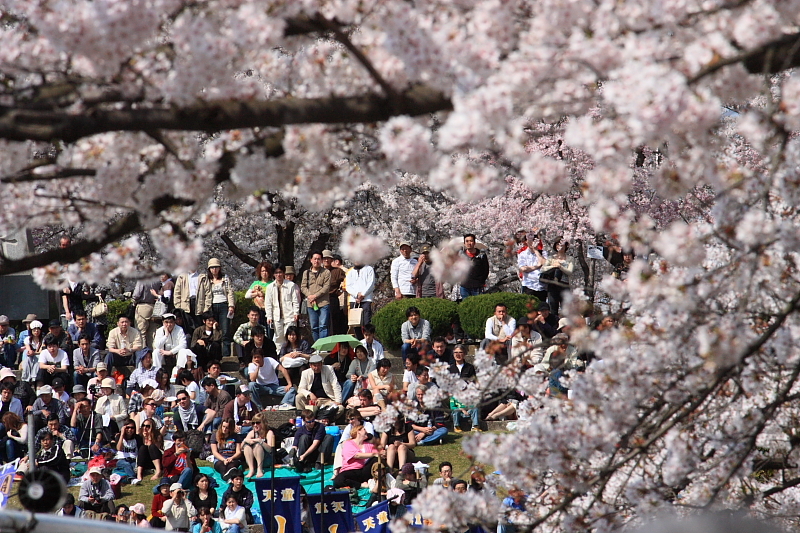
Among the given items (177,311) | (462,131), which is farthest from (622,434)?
(177,311)

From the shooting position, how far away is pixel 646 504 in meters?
4.32

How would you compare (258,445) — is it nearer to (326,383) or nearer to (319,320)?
(326,383)

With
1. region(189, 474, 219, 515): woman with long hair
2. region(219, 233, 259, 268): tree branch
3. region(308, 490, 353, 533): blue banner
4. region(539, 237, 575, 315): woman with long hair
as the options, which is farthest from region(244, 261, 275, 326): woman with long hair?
region(219, 233, 259, 268): tree branch

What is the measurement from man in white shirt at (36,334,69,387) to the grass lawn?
1.97 metres

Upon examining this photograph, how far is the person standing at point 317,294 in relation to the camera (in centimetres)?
1330

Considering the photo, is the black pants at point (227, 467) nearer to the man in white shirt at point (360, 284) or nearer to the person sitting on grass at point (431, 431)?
the person sitting on grass at point (431, 431)

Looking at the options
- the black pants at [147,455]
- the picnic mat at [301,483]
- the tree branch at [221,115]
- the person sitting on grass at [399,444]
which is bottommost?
the picnic mat at [301,483]

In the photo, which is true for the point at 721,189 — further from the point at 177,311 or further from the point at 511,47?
the point at 177,311

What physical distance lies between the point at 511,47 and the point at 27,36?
1.73 metres

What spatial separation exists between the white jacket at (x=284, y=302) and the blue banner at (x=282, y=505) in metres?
3.81

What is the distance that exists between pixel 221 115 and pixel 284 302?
10.2 m

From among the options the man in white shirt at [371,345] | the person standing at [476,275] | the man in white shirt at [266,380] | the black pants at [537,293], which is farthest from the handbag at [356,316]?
the black pants at [537,293]

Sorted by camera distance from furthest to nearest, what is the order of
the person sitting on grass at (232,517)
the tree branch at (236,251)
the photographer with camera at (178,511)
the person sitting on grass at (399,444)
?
the tree branch at (236,251) < the person sitting on grass at (399,444) < the photographer with camera at (178,511) < the person sitting on grass at (232,517)

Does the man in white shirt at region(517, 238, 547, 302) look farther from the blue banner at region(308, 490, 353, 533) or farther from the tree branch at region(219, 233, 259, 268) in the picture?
the tree branch at region(219, 233, 259, 268)
